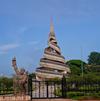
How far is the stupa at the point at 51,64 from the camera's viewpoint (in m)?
62.5

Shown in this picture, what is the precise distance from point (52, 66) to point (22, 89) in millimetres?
43191

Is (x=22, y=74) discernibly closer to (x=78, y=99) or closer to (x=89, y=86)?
(x=78, y=99)

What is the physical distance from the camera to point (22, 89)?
1970cm

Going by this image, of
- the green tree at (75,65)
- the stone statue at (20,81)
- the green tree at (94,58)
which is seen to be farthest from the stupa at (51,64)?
the stone statue at (20,81)

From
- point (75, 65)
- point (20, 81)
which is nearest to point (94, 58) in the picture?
point (75, 65)

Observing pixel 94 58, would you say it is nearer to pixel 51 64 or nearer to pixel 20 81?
pixel 51 64

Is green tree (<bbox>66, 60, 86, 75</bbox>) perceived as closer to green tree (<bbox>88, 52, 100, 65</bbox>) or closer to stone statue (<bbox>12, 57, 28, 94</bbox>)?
green tree (<bbox>88, 52, 100, 65</bbox>)

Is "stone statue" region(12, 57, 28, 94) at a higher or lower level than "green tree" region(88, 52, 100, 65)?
lower

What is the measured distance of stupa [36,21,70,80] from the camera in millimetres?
62500

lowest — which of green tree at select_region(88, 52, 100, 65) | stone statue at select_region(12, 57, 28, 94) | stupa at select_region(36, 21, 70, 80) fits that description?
stone statue at select_region(12, 57, 28, 94)

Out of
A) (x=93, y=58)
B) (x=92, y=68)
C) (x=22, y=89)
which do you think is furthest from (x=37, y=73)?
(x=22, y=89)

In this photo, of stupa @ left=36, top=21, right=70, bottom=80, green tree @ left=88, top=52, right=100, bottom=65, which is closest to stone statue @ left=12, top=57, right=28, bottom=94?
stupa @ left=36, top=21, right=70, bottom=80

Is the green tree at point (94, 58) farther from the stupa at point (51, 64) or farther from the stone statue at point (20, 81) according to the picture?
the stone statue at point (20, 81)

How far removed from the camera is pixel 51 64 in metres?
62.8
